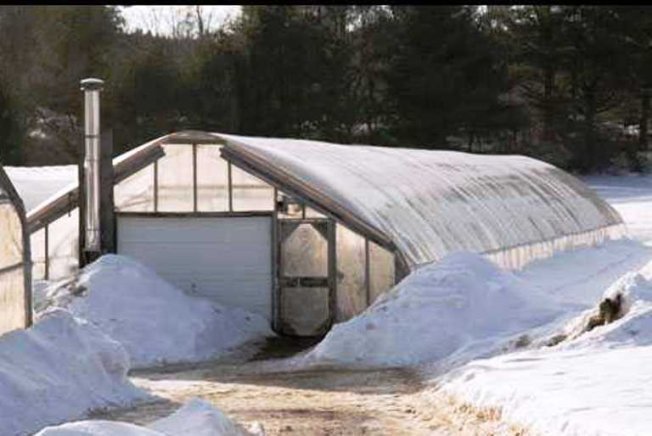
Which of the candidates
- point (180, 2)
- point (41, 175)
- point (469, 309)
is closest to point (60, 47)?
point (180, 2)

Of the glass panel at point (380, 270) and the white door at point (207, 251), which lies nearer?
the glass panel at point (380, 270)

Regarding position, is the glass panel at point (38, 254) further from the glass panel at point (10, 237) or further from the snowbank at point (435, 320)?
the snowbank at point (435, 320)

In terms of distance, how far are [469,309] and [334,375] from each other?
2.40 meters

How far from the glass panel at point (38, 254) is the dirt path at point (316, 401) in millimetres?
4867

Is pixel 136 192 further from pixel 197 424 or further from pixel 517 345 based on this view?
pixel 197 424

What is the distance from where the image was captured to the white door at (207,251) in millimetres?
19438

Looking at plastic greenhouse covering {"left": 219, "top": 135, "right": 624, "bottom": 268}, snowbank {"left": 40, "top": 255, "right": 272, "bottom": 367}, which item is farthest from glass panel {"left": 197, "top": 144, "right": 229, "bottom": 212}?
snowbank {"left": 40, "top": 255, "right": 272, "bottom": 367}

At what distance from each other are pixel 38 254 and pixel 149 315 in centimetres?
331

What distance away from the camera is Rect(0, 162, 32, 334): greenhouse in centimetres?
1370

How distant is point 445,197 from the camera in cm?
2323

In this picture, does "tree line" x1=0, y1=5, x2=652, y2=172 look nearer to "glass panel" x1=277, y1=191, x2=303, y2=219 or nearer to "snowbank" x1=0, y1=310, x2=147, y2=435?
"glass panel" x1=277, y1=191, x2=303, y2=219

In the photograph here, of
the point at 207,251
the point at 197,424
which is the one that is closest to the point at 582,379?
the point at 197,424

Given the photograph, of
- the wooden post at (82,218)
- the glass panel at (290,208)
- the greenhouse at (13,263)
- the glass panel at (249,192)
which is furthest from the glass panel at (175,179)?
the greenhouse at (13,263)

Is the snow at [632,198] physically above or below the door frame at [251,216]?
below
